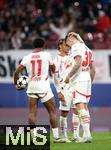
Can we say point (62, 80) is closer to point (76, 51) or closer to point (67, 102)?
point (67, 102)

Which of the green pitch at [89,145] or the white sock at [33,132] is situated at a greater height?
the white sock at [33,132]

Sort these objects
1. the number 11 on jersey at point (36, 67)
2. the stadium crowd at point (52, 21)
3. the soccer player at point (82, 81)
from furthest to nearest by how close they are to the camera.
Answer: the stadium crowd at point (52, 21), the number 11 on jersey at point (36, 67), the soccer player at point (82, 81)

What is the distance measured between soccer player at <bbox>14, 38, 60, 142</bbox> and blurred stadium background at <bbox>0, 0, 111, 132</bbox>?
6.26 meters

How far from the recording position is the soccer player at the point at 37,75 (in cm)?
1678

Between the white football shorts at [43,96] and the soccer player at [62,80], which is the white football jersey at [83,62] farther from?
the white football shorts at [43,96]

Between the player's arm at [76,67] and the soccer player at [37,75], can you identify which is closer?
the player's arm at [76,67]

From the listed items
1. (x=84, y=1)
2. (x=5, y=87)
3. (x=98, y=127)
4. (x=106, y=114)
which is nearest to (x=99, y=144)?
(x=98, y=127)

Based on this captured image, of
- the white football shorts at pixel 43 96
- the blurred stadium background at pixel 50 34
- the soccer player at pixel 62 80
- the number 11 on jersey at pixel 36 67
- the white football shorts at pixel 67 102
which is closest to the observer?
the number 11 on jersey at pixel 36 67

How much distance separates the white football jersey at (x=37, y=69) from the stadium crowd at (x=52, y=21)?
11.1 meters

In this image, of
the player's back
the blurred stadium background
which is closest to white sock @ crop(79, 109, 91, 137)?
the player's back

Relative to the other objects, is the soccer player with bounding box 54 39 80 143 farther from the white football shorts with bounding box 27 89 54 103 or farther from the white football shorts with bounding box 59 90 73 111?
the white football shorts with bounding box 27 89 54 103

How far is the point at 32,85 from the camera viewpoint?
1691cm

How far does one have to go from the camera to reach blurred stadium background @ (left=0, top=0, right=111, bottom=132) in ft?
88.2

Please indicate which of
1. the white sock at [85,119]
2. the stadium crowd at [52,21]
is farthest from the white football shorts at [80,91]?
the stadium crowd at [52,21]
